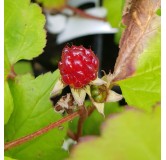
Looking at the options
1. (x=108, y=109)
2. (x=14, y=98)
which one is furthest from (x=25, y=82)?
(x=108, y=109)

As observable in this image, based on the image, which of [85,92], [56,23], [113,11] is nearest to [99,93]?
[85,92]

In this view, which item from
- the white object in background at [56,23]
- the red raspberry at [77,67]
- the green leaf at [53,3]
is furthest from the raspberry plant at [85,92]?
the white object in background at [56,23]

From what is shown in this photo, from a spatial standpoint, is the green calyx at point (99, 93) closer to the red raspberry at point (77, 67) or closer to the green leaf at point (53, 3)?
the red raspberry at point (77, 67)

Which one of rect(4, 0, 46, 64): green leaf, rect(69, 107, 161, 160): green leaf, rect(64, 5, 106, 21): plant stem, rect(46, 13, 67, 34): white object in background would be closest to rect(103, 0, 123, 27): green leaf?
rect(64, 5, 106, 21): plant stem

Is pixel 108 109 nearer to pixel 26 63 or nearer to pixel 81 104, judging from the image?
pixel 81 104

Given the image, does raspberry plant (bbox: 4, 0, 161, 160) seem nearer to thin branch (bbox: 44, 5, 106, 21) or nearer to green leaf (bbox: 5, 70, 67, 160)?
green leaf (bbox: 5, 70, 67, 160)

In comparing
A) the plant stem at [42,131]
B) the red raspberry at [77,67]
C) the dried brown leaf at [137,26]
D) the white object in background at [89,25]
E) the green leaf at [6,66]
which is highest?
the dried brown leaf at [137,26]
